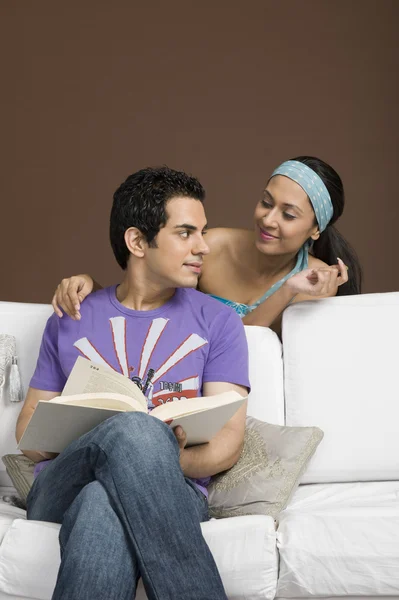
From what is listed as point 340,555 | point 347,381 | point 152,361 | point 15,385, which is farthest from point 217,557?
point 15,385

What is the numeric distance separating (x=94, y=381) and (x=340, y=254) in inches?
46.3

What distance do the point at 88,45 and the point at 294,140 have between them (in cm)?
122

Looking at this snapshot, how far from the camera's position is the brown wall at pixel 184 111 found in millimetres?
4598

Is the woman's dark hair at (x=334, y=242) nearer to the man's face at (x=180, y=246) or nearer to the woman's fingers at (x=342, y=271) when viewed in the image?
the woman's fingers at (x=342, y=271)

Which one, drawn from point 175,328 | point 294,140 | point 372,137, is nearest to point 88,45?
point 294,140

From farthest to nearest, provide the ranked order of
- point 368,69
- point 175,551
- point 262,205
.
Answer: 1. point 368,69
2. point 262,205
3. point 175,551

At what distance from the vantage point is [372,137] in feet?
15.1

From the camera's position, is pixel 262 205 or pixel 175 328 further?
pixel 262 205

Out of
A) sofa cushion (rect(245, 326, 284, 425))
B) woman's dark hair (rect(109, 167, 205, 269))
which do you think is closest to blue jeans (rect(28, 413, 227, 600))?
woman's dark hair (rect(109, 167, 205, 269))

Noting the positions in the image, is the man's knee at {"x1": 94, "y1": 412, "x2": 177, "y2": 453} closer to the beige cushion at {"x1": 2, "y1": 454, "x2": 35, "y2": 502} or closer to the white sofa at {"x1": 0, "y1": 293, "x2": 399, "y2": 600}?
the white sofa at {"x1": 0, "y1": 293, "x2": 399, "y2": 600}

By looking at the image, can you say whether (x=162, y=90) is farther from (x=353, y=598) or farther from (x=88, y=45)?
(x=353, y=598)

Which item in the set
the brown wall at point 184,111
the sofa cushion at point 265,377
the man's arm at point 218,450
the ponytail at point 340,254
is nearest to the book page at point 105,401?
the man's arm at point 218,450

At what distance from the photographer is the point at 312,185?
100 inches

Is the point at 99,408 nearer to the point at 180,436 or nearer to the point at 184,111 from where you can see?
the point at 180,436
